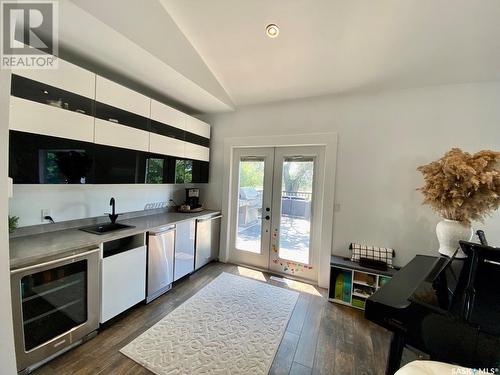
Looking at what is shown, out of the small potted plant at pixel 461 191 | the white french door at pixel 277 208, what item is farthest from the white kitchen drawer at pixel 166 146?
the small potted plant at pixel 461 191

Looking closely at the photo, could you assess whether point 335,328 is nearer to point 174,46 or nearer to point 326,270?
point 326,270

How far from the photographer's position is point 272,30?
2.07 metres

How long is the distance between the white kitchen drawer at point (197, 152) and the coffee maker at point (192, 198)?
1.96 feet

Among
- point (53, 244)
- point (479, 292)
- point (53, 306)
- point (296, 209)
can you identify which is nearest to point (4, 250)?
point (53, 244)

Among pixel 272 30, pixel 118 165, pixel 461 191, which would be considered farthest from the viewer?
pixel 118 165

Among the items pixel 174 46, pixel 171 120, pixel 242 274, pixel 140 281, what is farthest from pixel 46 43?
pixel 242 274

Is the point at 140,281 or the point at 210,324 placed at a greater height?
the point at 140,281

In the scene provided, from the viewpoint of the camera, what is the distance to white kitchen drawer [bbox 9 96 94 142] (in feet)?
5.06

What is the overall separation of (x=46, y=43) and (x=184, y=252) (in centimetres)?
269

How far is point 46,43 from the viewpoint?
188 cm

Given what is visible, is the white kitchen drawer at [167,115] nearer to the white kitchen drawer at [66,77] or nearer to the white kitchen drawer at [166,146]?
the white kitchen drawer at [166,146]

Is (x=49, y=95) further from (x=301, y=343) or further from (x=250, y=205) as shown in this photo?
(x=301, y=343)

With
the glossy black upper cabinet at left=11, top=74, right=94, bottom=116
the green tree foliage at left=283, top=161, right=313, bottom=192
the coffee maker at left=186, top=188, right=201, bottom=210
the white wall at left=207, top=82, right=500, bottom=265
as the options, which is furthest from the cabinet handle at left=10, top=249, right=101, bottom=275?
the white wall at left=207, top=82, right=500, bottom=265

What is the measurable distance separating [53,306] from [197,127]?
2791 mm
